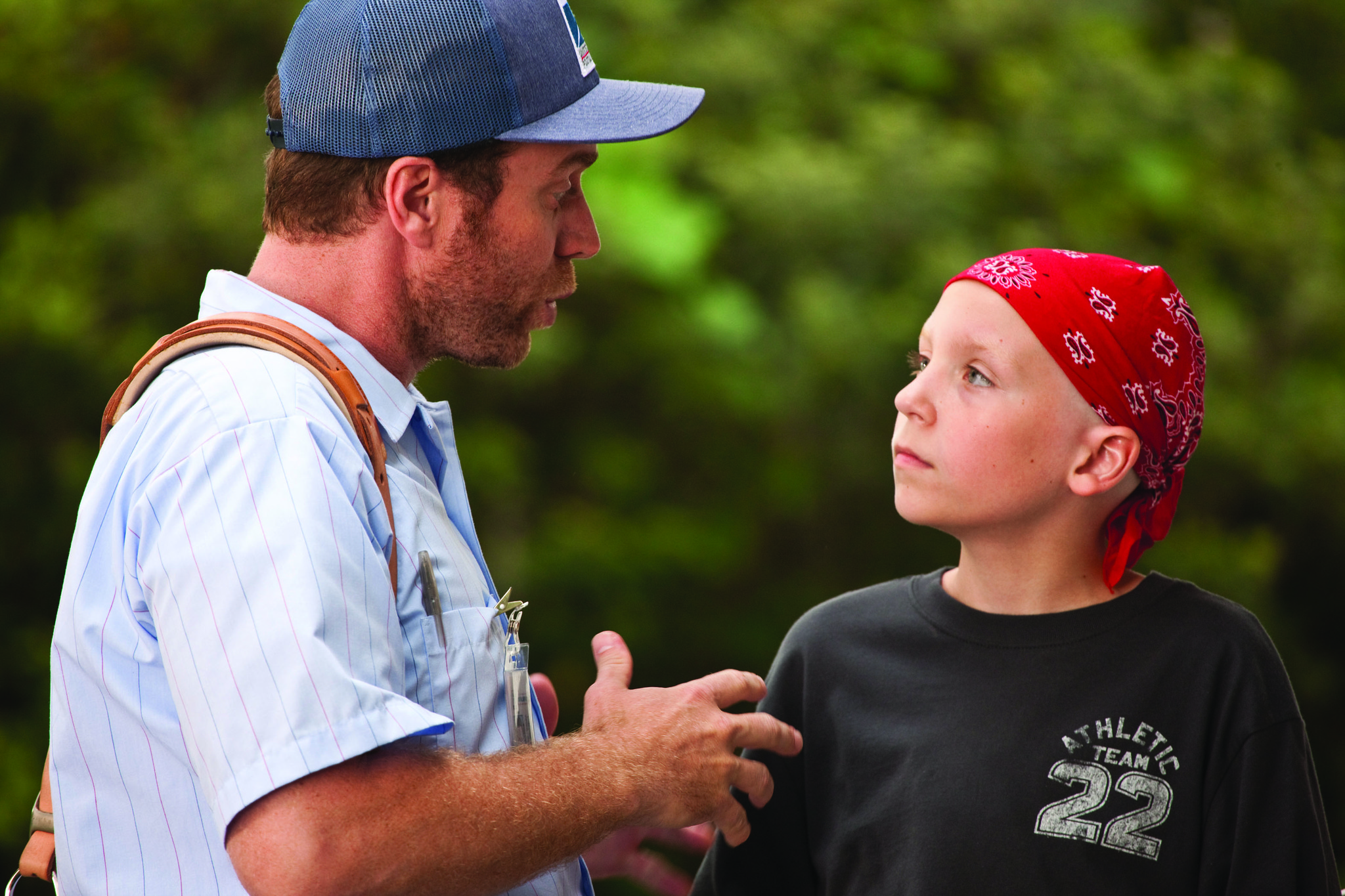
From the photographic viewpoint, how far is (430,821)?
1306mm

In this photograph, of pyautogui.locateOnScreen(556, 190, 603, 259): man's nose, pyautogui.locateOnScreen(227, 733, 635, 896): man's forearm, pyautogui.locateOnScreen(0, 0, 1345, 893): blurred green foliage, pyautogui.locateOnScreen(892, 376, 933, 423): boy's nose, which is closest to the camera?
pyautogui.locateOnScreen(227, 733, 635, 896): man's forearm

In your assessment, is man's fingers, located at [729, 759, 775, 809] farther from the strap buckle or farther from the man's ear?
the strap buckle

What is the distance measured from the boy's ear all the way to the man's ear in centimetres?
95

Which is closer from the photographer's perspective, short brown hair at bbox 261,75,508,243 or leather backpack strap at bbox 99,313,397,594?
leather backpack strap at bbox 99,313,397,594

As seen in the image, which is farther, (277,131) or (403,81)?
(277,131)

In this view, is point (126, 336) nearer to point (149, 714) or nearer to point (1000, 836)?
point (149, 714)

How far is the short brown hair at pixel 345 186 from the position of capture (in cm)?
164

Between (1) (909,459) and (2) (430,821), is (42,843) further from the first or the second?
(1) (909,459)

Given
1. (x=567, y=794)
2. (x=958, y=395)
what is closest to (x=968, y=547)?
(x=958, y=395)

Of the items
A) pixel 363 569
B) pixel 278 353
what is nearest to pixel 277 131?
pixel 278 353

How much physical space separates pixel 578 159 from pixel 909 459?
0.67m

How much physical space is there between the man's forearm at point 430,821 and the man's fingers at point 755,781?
20 centimetres

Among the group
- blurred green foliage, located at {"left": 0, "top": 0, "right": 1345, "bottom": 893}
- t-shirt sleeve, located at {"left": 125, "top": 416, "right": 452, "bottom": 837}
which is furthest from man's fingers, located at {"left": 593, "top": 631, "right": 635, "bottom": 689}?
blurred green foliage, located at {"left": 0, "top": 0, "right": 1345, "bottom": 893}

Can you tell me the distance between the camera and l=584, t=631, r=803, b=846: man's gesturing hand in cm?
152
